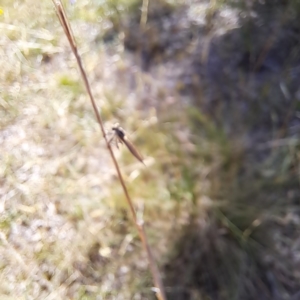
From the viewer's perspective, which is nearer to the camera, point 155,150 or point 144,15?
point 155,150

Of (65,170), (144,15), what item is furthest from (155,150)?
(144,15)

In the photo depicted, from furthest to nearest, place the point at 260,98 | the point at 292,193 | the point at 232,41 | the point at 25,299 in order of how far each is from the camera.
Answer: the point at 232,41
the point at 260,98
the point at 292,193
the point at 25,299

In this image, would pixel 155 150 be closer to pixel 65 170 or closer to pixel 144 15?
pixel 65 170

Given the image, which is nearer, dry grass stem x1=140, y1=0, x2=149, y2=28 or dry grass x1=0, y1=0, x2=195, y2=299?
dry grass x1=0, y1=0, x2=195, y2=299

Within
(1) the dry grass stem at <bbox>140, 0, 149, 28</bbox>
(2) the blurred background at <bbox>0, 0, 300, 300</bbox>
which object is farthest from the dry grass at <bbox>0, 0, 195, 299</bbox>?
(1) the dry grass stem at <bbox>140, 0, 149, 28</bbox>

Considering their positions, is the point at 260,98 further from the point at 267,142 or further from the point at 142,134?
the point at 142,134

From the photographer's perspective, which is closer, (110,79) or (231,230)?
(231,230)

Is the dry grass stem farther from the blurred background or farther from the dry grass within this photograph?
the dry grass

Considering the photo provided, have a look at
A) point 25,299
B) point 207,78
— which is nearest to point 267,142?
point 207,78
